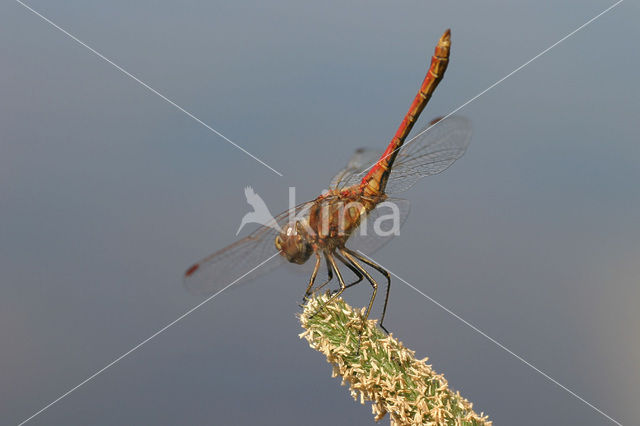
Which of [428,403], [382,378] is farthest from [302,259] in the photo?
[428,403]

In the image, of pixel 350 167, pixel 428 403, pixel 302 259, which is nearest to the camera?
pixel 428 403

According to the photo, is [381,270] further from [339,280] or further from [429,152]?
[429,152]

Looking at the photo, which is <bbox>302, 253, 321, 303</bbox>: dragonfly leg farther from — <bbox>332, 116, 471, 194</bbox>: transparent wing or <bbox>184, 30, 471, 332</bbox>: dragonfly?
<bbox>332, 116, 471, 194</bbox>: transparent wing

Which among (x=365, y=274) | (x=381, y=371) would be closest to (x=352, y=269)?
(x=365, y=274)

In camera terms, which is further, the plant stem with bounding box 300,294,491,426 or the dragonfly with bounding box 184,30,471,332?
the dragonfly with bounding box 184,30,471,332

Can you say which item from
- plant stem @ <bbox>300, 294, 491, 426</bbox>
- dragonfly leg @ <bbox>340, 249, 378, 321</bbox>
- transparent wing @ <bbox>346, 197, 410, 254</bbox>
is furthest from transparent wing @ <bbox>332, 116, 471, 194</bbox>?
plant stem @ <bbox>300, 294, 491, 426</bbox>

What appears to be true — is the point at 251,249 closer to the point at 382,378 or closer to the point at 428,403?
the point at 382,378

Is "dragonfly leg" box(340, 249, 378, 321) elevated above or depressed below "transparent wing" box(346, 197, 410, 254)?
below

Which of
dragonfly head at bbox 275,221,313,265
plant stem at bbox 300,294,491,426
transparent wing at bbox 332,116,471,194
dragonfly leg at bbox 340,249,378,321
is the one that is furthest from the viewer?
transparent wing at bbox 332,116,471,194
